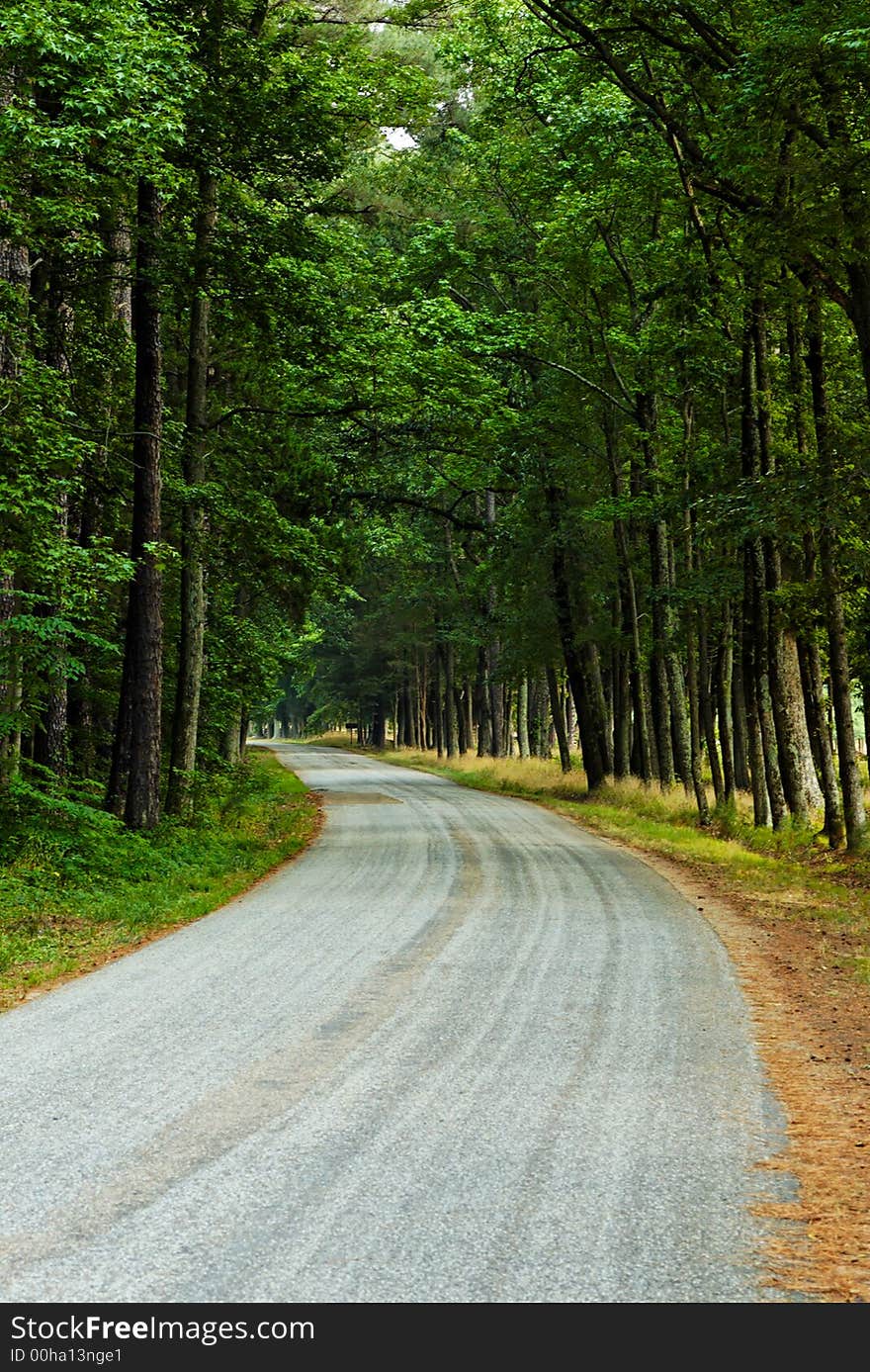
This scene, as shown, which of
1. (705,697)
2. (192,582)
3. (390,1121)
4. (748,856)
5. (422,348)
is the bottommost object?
(390,1121)

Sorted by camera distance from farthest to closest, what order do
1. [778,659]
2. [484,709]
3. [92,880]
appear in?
[484,709] < [778,659] < [92,880]

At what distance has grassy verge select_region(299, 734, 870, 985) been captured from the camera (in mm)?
11266

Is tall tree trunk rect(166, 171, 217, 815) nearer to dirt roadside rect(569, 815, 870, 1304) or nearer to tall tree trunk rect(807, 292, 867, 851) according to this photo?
dirt roadside rect(569, 815, 870, 1304)

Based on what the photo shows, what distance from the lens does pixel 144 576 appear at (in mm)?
14867

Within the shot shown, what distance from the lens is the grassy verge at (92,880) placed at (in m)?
9.17

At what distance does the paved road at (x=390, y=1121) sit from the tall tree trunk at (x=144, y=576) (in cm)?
543

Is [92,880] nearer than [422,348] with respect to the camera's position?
Yes

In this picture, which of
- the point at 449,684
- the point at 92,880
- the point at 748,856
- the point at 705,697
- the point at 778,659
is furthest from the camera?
the point at 449,684

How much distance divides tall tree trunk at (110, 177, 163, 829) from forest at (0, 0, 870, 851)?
2.3 inches

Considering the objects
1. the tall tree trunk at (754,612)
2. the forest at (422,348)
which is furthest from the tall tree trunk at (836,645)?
the tall tree trunk at (754,612)

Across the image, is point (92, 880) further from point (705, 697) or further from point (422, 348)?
point (705, 697)

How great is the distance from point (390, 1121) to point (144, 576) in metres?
11.2

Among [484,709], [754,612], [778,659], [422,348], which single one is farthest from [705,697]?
[484,709]

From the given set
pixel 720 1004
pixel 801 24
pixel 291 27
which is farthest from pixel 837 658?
pixel 291 27
